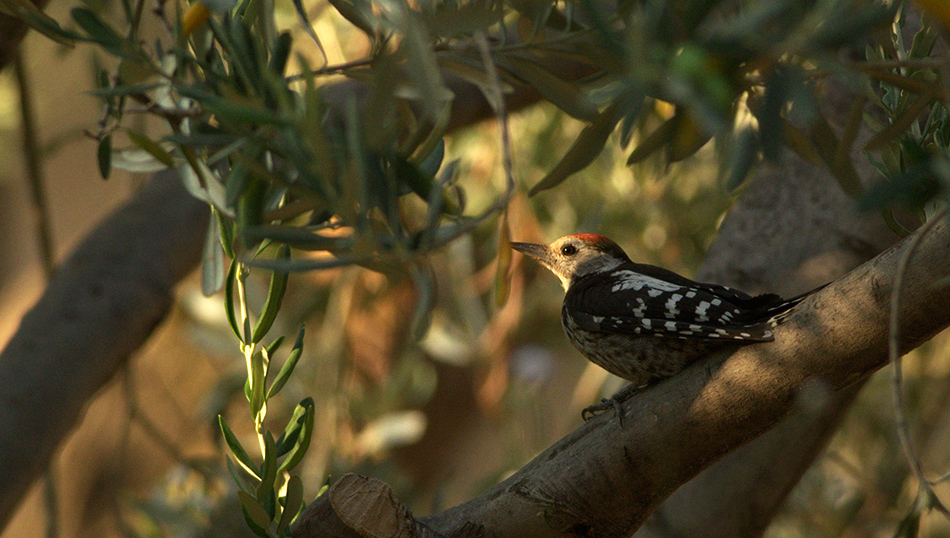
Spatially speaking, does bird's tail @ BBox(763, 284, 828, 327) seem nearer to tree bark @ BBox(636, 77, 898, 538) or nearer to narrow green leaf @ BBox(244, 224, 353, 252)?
tree bark @ BBox(636, 77, 898, 538)

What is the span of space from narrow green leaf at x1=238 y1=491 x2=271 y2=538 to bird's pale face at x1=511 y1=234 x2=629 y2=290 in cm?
152

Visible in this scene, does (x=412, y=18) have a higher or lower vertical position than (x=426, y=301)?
higher

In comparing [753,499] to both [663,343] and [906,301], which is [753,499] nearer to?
[663,343]

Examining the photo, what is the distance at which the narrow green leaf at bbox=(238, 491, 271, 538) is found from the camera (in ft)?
4.92

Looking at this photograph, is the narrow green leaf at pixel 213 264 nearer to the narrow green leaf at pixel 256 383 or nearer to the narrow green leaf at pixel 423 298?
the narrow green leaf at pixel 256 383

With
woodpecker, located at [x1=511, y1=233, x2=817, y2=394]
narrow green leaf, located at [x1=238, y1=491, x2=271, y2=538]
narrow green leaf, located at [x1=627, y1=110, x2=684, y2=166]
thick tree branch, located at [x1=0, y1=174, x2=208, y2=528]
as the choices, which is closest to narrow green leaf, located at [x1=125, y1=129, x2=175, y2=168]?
narrow green leaf, located at [x1=238, y1=491, x2=271, y2=538]

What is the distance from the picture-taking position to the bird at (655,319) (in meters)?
1.84

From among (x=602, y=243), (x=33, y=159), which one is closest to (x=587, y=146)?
(x=602, y=243)

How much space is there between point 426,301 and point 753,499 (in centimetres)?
167

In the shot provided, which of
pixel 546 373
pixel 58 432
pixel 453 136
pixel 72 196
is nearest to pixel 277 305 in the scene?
pixel 58 432

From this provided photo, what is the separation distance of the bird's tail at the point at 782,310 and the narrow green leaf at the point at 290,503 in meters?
0.97

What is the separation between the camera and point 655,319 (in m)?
2.11

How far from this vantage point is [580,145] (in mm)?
1431

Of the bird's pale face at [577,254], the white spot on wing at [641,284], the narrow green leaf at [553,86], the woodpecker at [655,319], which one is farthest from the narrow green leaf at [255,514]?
the bird's pale face at [577,254]
